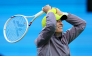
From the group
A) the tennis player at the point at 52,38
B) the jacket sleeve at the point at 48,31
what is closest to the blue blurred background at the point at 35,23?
→ the tennis player at the point at 52,38

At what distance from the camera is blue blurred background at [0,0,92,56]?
4555 millimetres

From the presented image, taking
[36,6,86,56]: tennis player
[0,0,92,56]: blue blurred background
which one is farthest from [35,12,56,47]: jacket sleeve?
[0,0,92,56]: blue blurred background

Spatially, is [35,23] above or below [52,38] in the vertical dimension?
above

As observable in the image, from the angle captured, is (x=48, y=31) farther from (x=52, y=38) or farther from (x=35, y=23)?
(x=35, y=23)

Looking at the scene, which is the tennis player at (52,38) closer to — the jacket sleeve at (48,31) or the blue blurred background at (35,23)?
the jacket sleeve at (48,31)

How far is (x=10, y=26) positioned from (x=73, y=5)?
124 cm

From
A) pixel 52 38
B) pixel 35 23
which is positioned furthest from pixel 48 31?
pixel 35 23

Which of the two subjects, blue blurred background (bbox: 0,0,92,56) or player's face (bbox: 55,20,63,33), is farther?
Result: blue blurred background (bbox: 0,0,92,56)

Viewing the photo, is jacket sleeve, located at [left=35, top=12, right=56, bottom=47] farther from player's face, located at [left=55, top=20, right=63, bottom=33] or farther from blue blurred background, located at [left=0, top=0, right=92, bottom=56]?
blue blurred background, located at [left=0, top=0, right=92, bottom=56]

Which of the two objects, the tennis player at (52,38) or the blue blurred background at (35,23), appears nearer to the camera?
the tennis player at (52,38)

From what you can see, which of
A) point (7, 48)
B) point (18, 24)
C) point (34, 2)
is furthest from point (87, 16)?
point (18, 24)

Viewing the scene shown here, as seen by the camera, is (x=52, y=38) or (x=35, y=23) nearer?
(x=52, y=38)

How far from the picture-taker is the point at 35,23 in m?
4.70

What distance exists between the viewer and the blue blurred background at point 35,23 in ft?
14.9
